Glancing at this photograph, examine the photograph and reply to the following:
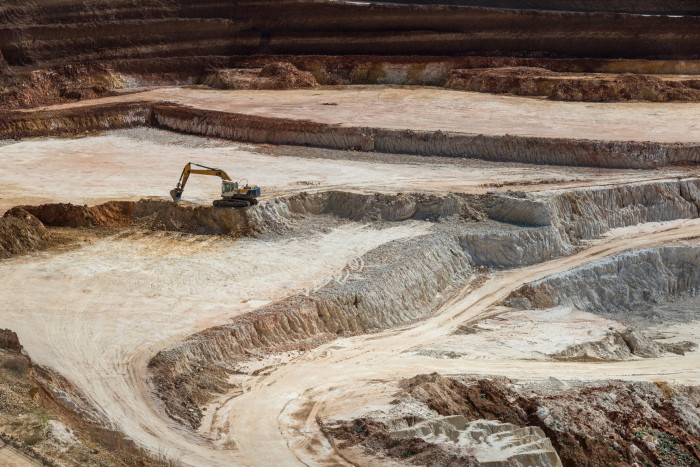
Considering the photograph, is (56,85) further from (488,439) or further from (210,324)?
(488,439)

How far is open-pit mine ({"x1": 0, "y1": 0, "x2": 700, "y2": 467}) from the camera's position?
14.8 meters

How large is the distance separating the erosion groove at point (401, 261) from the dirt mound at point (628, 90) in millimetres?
10341

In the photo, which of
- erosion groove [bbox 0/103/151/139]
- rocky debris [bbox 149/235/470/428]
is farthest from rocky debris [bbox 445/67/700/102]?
rocky debris [bbox 149/235/470/428]

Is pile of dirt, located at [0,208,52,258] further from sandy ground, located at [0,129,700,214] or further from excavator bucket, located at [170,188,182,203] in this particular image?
excavator bucket, located at [170,188,182,203]

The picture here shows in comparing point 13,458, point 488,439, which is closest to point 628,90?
point 488,439

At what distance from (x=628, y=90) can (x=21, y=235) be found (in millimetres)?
25490

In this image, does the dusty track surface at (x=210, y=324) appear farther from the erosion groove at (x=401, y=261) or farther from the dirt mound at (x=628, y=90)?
the dirt mound at (x=628, y=90)

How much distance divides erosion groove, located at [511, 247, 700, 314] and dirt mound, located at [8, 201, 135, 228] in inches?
461

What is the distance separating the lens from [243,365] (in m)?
17.2

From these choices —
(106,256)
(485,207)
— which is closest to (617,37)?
(485,207)

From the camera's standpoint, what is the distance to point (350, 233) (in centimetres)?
2506

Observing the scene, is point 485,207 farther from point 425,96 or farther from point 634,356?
point 425,96

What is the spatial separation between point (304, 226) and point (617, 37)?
24877 millimetres

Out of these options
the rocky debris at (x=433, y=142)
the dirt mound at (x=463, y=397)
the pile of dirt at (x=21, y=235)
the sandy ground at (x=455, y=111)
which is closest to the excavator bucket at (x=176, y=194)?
the pile of dirt at (x=21, y=235)
